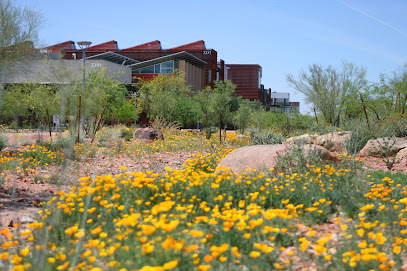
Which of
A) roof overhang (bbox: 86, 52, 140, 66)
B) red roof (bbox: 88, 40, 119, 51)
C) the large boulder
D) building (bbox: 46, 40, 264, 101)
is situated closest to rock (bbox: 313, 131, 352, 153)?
the large boulder

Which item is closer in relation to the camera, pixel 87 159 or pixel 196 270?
pixel 196 270

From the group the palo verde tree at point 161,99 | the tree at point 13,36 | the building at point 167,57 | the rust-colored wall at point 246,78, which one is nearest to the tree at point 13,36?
the tree at point 13,36

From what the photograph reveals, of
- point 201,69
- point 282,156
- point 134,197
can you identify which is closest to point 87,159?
point 282,156

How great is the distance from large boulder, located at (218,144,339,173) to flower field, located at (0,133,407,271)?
1308 mm

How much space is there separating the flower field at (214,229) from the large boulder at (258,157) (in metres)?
1.31

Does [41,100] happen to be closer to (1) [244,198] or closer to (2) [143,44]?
(1) [244,198]

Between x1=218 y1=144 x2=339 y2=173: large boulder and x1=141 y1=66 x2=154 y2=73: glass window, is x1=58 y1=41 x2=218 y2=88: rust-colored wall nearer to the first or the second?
x1=141 y1=66 x2=154 y2=73: glass window

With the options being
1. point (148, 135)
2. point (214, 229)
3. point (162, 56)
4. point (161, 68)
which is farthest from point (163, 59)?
point (214, 229)

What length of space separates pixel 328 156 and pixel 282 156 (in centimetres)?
126

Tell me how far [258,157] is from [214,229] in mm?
4203

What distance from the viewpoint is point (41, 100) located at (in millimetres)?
18672

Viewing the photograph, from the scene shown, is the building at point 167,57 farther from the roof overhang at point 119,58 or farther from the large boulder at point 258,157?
the large boulder at point 258,157

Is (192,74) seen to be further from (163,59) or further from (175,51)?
(175,51)

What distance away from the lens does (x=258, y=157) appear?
26.2 feet
